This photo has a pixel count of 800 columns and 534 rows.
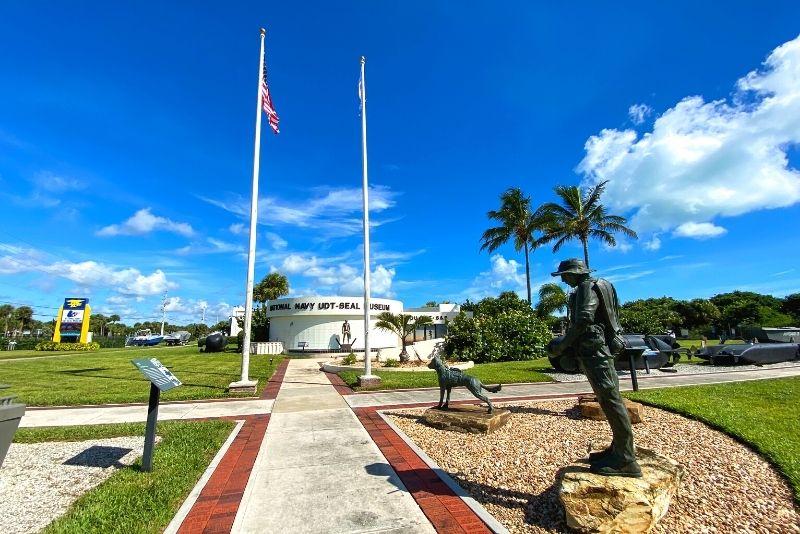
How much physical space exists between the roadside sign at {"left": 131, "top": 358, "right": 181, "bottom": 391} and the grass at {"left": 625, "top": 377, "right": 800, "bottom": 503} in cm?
708

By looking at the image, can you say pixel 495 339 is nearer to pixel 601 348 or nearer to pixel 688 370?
pixel 688 370

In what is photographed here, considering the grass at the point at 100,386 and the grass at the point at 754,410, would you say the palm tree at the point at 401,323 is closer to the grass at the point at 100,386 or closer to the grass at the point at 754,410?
the grass at the point at 100,386

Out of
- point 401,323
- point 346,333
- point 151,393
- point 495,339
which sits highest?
point 401,323

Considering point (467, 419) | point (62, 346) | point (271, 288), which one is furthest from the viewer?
point (271, 288)

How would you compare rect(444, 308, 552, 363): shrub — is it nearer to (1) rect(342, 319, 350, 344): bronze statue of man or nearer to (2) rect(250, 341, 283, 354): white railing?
(1) rect(342, 319, 350, 344): bronze statue of man

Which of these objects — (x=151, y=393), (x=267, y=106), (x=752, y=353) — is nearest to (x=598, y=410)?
(x=151, y=393)

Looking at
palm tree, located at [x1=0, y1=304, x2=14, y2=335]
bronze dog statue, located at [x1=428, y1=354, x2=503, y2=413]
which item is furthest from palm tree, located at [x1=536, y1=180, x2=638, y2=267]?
palm tree, located at [x1=0, y1=304, x2=14, y2=335]

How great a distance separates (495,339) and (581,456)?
1548cm

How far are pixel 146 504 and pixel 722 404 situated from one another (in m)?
10.3

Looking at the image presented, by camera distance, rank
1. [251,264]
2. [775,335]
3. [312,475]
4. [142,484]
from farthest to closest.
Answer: [775,335]
[251,264]
[312,475]
[142,484]

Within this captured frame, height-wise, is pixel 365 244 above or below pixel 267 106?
below

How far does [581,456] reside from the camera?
541 cm

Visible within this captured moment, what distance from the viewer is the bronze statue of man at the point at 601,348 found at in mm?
3629

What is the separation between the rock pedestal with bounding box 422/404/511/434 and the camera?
21.9ft
